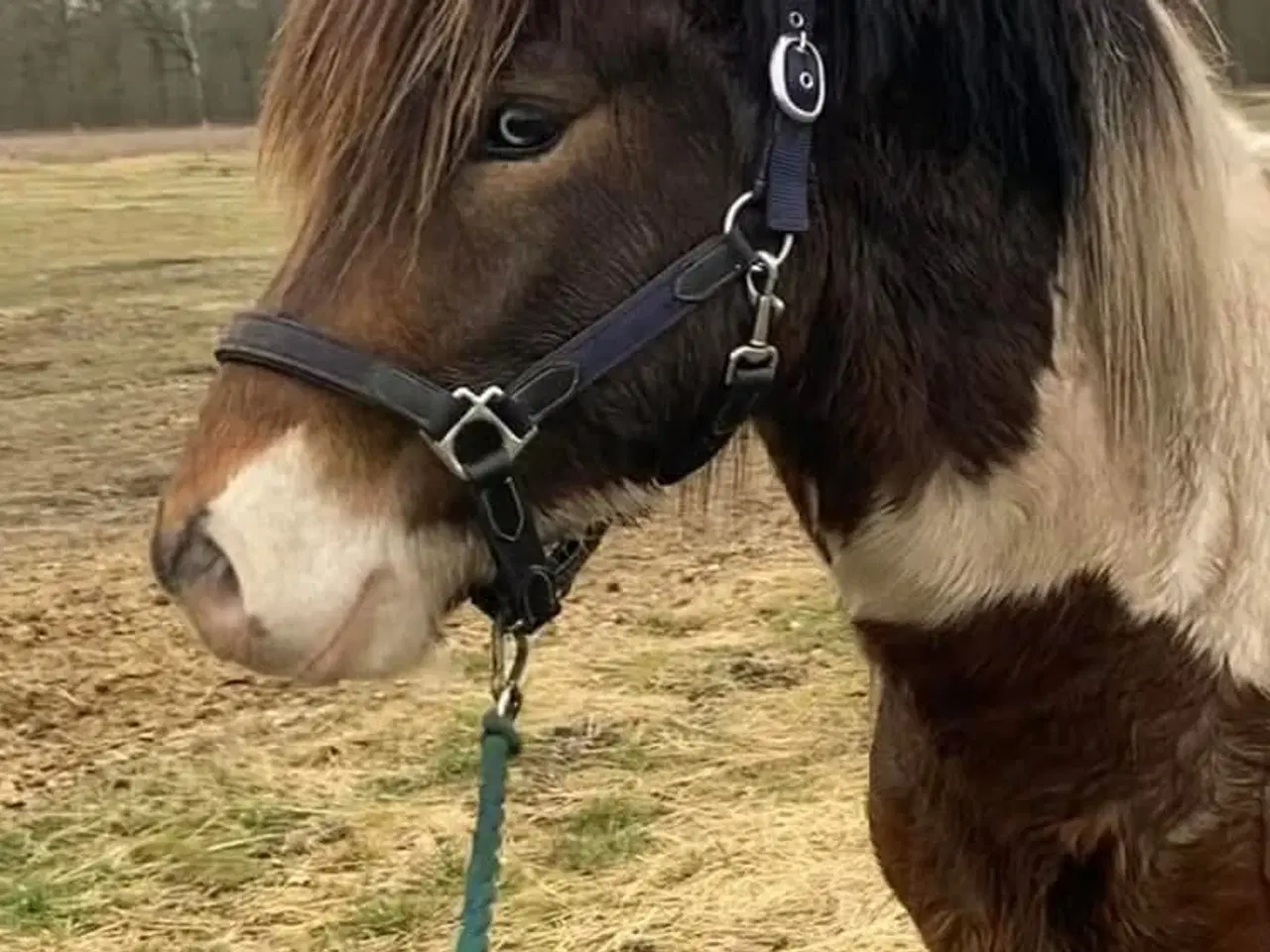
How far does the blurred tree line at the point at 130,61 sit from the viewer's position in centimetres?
2177

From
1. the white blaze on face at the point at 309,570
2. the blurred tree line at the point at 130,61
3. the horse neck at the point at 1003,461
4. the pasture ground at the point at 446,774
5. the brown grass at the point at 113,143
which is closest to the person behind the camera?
the white blaze on face at the point at 309,570

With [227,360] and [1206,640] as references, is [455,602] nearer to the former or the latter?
[227,360]

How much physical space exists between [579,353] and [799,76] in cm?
25

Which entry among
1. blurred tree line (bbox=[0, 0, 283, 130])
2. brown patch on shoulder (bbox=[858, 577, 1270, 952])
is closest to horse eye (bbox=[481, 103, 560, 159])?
brown patch on shoulder (bbox=[858, 577, 1270, 952])

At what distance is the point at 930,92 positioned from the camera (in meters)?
1.40

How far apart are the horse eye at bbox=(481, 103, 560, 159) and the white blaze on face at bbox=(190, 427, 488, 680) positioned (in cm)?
25

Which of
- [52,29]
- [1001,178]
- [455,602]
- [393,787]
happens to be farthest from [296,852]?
[52,29]

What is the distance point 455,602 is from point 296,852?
2171 millimetres

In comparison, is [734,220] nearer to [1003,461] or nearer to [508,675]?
[1003,461]

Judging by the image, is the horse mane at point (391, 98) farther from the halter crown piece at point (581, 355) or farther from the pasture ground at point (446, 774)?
the pasture ground at point (446, 774)

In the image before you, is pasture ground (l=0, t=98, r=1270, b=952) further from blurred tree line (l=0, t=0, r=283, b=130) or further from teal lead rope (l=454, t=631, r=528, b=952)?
blurred tree line (l=0, t=0, r=283, b=130)

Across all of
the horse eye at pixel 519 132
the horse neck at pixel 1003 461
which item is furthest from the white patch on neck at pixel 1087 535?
the horse eye at pixel 519 132

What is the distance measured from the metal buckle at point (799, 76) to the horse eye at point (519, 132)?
0.53ft

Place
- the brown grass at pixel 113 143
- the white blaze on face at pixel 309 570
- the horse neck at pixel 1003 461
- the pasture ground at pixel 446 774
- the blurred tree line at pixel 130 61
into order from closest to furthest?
the white blaze on face at pixel 309 570
the horse neck at pixel 1003 461
the pasture ground at pixel 446 774
the brown grass at pixel 113 143
the blurred tree line at pixel 130 61
